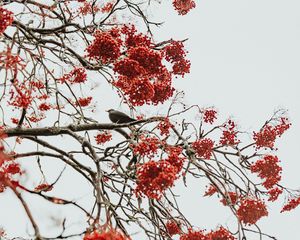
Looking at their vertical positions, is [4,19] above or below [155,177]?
above

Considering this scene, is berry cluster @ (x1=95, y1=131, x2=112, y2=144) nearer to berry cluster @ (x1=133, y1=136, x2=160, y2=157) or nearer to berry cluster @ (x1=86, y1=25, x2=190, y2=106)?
berry cluster @ (x1=86, y1=25, x2=190, y2=106)

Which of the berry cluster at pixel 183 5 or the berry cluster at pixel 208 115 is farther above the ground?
the berry cluster at pixel 183 5

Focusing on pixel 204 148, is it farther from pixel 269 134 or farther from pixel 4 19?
pixel 4 19

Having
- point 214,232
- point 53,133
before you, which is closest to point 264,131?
point 214,232

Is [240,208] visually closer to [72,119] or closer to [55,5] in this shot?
[72,119]

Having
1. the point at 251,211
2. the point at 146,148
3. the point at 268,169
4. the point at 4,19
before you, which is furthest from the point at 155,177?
the point at 268,169

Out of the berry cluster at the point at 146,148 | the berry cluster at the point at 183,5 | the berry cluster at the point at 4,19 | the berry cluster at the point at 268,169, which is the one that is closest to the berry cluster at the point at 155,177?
the berry cluster at the point at 146,148

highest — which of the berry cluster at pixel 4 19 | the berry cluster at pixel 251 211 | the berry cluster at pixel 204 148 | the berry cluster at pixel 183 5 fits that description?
the berry cluster at pixel 183 5

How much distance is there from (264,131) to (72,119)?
2388 mm

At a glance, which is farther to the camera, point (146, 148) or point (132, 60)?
point (132, 60)

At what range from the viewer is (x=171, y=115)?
5.28m

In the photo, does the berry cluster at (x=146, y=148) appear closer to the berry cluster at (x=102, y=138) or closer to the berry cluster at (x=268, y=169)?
the berry cluster at (x=268, y=169)

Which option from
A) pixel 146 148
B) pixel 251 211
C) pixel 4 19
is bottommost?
pixel 251 211

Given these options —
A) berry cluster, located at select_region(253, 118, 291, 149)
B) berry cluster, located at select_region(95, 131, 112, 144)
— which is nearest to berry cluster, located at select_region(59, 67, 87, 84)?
berry cluster, located at select_region(95, 131, 112, 144)
